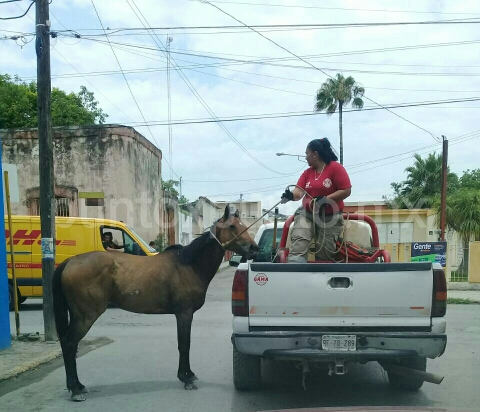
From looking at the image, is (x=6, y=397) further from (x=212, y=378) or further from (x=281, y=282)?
(x=281, y=282)

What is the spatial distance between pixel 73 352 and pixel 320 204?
3188 millimetres

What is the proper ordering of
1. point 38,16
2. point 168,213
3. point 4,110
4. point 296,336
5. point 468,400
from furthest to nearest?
point 4,110
point 168,213
point 38,16
point 468,400
point 296,336

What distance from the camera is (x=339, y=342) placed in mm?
5461

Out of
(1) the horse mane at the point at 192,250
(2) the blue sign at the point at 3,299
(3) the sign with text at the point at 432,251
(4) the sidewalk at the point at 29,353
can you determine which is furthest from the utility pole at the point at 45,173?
(3) the sign with text at the point at 432,251

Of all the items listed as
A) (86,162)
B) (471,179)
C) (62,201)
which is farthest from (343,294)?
(471,179)

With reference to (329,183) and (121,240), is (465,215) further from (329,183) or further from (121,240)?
(329,183)

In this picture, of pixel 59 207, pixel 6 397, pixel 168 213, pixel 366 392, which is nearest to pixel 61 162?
pixel 59 207

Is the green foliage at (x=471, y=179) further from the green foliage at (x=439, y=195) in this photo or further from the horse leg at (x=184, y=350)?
the horse leg at (x=184, y=350)

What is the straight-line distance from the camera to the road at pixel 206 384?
5980 mm

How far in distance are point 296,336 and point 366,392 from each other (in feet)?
4.91

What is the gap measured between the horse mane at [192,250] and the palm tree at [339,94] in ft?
93.8

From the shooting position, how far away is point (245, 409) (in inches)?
226

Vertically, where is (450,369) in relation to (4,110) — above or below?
below

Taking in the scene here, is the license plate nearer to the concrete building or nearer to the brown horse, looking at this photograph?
the brown horse
